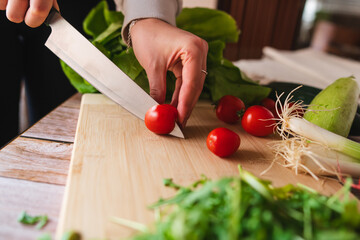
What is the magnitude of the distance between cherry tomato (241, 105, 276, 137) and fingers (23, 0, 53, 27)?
0.96 m

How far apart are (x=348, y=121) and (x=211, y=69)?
0.77m

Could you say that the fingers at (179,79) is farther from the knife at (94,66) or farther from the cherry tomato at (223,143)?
the cherry tomato at (223,143)

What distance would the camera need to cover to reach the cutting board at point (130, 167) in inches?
31.9

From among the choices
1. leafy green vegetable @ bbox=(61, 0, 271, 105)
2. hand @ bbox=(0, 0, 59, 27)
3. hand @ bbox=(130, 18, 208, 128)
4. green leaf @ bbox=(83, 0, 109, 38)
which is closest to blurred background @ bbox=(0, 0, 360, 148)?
green leaf @ bbox=(83, 0, 109, 38)

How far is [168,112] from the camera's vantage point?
4.08 feet

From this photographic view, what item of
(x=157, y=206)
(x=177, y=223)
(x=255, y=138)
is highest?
(x=177, y=223)

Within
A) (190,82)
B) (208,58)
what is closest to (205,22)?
(208,58)

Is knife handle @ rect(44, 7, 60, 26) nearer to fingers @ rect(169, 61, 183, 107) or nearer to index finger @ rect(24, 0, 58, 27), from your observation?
index finger @ rect(24, 0, 58, 27)

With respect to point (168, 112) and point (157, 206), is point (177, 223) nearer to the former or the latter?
point (157, 206)

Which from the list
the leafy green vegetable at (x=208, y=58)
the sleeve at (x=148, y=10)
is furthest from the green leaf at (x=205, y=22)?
the sleeve at (x=148, y=10)

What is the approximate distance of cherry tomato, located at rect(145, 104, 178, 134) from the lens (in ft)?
4.01

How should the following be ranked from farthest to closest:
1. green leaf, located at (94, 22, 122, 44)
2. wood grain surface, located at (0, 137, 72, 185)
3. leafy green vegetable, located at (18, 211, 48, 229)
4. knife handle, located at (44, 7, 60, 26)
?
green leaf, located at (94, 22, 122, 44) → knife handle, located at (44, 7, 60, 26) → wood grain surface, located at (0, 137, 72, 185) → leafy green vegetable, located at (18, 211, 48, 229)

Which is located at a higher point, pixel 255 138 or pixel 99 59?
pixel 99 59

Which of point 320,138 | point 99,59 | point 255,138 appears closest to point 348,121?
point 320,138
